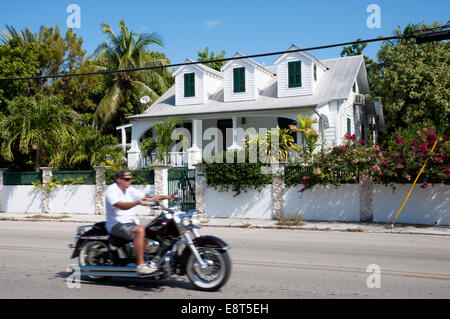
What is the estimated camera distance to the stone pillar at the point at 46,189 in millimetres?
20219

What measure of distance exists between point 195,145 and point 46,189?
7.74 m

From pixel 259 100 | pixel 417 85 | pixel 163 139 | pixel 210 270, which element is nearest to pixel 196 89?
pixel 259 100

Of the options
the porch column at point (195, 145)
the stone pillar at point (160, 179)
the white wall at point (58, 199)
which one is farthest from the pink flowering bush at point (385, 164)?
the porch column at point (195, 145)

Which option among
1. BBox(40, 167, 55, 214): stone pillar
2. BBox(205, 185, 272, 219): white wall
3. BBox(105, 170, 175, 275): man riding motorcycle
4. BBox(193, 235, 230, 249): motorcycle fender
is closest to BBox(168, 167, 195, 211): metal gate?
BBox(205, 185, 272, 219): white wall

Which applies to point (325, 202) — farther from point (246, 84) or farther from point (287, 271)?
point (246, 84)

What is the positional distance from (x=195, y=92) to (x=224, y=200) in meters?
10.3

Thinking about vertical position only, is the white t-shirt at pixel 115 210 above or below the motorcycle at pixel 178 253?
above

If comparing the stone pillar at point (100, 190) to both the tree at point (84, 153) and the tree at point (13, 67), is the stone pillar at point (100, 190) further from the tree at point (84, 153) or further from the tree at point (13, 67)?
the tree at point (13, 67)

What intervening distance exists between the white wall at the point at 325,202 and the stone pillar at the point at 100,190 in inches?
321

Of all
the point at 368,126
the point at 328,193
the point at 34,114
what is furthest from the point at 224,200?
the point at 368,126

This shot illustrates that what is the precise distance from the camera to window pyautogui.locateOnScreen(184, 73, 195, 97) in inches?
1023

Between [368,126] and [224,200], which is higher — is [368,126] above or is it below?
above

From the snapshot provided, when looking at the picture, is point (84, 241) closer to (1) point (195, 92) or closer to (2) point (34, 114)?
(2) point (34, 114)
